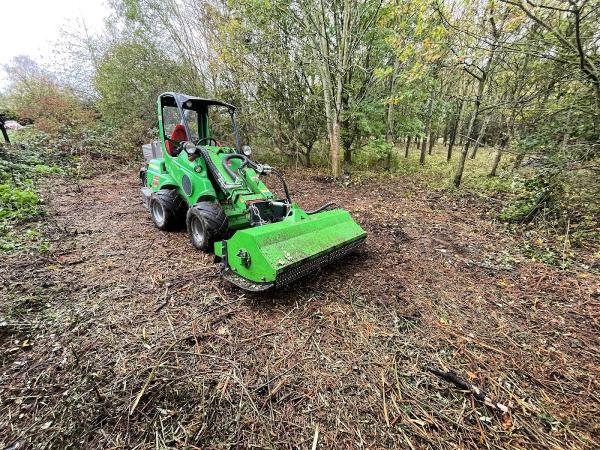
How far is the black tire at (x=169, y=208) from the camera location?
432 centimetres

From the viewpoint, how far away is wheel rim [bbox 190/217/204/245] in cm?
375

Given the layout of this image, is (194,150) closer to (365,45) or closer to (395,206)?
(395,206)

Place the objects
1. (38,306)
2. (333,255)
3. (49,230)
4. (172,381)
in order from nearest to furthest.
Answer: (172,381), (38,306), (333,255), (49,230)

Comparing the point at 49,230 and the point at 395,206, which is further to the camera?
the point at 395,206

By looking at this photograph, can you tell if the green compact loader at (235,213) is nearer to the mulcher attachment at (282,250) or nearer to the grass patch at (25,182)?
the mulcher attachment at (282,250)

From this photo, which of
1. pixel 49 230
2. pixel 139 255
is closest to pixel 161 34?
pixel 49 230

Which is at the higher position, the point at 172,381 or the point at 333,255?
the point at 333,255

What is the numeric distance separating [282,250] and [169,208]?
8.10 feet

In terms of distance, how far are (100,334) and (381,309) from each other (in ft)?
8.00

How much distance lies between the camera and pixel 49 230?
418 centimetres

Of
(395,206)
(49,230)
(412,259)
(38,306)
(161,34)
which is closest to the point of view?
(38,306)

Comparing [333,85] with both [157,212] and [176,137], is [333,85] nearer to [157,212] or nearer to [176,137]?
[176,137]

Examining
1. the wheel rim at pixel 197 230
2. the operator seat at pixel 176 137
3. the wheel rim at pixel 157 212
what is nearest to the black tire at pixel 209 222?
the wheel rim at pixel 197 230

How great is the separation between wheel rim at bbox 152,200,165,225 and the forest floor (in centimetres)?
79
